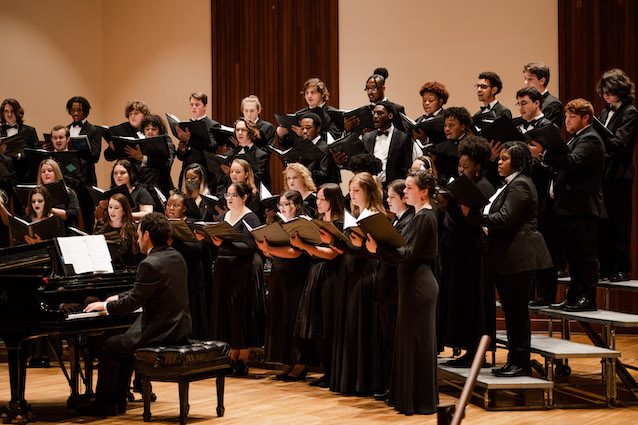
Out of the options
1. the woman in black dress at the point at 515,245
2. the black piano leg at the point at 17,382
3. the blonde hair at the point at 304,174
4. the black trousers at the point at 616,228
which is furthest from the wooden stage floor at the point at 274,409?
the blonde hair at the point at 304,174

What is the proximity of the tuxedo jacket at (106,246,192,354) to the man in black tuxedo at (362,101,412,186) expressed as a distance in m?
2.06

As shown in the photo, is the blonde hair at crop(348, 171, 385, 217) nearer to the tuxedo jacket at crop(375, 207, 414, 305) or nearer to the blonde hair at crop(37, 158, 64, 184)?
the tuxedo jacket at crop(375, 207, 414, 305)

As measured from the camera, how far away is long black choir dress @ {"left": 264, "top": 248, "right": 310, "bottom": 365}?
18.6 feet

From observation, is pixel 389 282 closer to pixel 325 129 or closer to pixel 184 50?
pixel 325 129

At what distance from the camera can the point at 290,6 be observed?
29.1ft

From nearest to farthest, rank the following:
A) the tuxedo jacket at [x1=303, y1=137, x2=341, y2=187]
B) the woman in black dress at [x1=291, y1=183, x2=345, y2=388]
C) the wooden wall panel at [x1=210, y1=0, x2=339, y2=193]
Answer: the woman in black dress at [x1=291, y1=183, x2=345, y2=388] → the tuxedo jacket at [x1=303, y1=137, x2=341, y2=187] → the wooden wall panel at [x1=210, y1=0, x2=339, y2=193]

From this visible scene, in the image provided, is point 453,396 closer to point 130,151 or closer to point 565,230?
point 565,230

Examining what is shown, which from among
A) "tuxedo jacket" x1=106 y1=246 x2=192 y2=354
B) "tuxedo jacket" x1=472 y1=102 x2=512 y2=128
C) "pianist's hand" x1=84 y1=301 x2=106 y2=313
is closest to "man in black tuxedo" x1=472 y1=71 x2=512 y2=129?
"tuxedo jacket" x1=472 y1=102 x2=512 y2=128

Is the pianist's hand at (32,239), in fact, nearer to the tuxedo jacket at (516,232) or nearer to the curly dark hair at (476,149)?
the curly dark hair at (476,149)

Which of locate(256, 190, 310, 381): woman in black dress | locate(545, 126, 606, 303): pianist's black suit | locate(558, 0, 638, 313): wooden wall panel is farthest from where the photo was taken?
locate(558, 0, 638, 313): wooden wall panel

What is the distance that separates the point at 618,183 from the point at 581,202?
0.62 meters

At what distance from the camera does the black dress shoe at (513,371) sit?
15.7 ft

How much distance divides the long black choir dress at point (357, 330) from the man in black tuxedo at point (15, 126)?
3.59 m

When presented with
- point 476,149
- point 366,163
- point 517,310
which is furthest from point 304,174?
point 517,310
